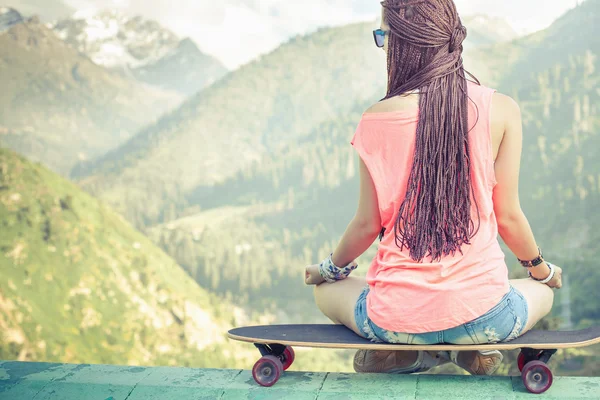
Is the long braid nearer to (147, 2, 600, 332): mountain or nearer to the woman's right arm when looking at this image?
the woman's right arm

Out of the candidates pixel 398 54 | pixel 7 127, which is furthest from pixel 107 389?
pixel 7 127

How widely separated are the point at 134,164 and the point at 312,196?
67.8 inches

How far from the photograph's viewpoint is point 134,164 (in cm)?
694

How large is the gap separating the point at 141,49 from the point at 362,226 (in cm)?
526

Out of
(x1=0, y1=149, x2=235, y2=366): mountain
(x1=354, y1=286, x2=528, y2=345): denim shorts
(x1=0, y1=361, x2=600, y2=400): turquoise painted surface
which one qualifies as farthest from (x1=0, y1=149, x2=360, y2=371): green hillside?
(x1=354, y1=286, x2=528, y2=345): denim shorts

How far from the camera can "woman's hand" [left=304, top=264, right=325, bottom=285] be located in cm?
192

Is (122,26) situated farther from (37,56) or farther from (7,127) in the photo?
(7,127)

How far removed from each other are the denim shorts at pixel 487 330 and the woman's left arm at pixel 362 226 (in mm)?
187

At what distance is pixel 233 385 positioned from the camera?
183 centimetres

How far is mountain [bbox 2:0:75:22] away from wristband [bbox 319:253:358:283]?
15.5 feet

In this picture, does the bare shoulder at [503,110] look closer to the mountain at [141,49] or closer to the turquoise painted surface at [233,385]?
the turquoise painted surface at [233,385]

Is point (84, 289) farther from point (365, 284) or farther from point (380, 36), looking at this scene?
point (380, 36)

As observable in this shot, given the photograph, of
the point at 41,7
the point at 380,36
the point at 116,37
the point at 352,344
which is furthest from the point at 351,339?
the point at 116,37

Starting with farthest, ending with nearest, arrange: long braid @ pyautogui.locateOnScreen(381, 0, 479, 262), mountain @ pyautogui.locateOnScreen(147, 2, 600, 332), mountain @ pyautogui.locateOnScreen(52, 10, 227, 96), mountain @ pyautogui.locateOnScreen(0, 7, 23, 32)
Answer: mountain @ pyautogui.locateOnScreen(52, 10, 227, 96)
mountain @ pyautogui.locateOnScreen(147, 2, 600, 332)
mountain @ pyautogui.locateOnScreen(0, 7, 23, 32)
long braid @ pyautogui.locateOnScreen(381, 0, 479, 262)
